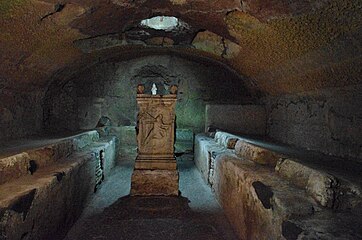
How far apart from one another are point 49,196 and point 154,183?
204 centimetres

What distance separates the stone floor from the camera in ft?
10.5

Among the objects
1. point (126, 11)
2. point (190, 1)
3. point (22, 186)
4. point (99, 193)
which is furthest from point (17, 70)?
point (190, 1)

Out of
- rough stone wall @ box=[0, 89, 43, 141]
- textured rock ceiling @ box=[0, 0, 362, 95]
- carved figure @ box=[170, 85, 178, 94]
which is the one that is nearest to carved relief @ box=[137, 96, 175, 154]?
carved figure @ box=[170, 85, 178, 94]

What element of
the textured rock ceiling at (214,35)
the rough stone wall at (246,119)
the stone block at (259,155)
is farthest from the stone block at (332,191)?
A: the rough stone wall at (246,119)

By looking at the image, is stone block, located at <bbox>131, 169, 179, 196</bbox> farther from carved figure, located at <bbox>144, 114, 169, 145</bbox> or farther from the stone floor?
carved figure, located at <bbox>144, 114, 169, 145</bbox>

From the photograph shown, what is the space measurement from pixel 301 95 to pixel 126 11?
313 centimetres

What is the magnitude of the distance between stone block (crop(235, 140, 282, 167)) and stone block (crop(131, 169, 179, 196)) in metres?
1.17

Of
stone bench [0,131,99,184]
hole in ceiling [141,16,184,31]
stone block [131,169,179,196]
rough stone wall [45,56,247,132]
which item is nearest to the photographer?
stone bench [0,131,99,184]

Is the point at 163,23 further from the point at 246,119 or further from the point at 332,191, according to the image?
the point at 332,191

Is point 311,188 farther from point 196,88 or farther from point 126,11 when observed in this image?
point 196,88

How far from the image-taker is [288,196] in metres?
2.30

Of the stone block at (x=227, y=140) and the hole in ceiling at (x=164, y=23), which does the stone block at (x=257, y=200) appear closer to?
the stone block at (x=227, y=140)

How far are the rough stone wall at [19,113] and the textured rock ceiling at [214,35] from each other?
0.24 metres

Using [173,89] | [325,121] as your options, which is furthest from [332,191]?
[173,89]
